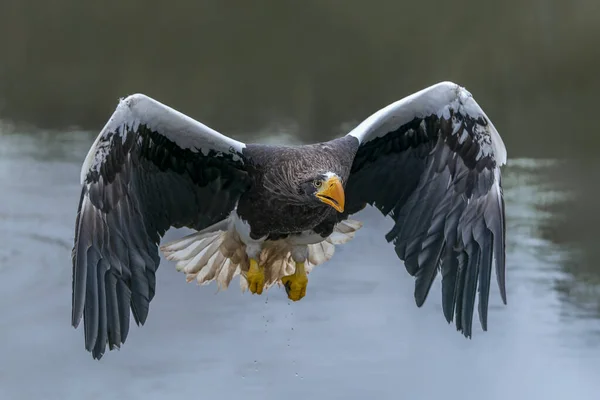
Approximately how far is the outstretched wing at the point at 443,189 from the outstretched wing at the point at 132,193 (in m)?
0.73

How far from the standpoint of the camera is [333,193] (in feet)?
15.4

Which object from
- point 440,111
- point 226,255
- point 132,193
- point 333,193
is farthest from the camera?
point 226,255

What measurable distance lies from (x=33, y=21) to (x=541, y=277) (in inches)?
240

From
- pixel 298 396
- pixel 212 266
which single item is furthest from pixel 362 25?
pixel 212 266

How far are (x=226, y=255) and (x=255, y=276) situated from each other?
→ 203 mm

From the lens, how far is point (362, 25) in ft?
40.8

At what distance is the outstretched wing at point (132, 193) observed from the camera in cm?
498

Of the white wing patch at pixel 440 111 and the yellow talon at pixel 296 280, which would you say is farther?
the yellow talon at pixel 296 280

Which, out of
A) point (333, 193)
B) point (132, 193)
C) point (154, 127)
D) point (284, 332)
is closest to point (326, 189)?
point (333, 193)

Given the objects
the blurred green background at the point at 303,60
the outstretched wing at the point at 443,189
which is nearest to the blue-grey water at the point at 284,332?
the blurred green background at the point at 303,60

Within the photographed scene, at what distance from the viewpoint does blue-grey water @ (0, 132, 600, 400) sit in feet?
27.7

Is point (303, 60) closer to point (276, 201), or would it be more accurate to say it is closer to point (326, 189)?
point (276, 201)

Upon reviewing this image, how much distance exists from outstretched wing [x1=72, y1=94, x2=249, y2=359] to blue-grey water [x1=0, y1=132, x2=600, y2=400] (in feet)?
10.3

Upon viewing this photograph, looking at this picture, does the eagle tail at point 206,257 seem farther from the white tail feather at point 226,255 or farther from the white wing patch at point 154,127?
the white wing patch at point 154,127
